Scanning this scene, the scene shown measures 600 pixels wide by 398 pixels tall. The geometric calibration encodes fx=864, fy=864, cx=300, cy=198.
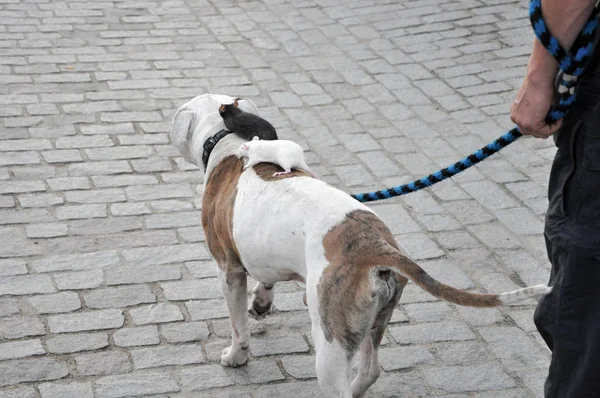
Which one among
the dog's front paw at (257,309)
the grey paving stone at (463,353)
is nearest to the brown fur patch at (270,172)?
the dog's front paw at (257,309)

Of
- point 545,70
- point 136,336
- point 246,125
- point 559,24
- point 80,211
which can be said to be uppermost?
point 559,24

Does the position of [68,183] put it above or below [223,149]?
below

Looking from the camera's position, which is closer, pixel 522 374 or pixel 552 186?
pixel 552 186

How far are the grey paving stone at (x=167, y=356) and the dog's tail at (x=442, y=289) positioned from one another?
1487 millimetres

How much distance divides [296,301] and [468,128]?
2782mm

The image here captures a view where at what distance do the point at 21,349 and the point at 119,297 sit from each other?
67 cm

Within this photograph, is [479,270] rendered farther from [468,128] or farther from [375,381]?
[468,128]

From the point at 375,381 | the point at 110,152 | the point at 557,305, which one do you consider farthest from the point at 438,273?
the point at 110,152

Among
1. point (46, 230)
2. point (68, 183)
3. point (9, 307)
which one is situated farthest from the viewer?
point (68, 183)

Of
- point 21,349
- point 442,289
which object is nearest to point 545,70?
point 442,289

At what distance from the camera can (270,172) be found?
398 centimetres

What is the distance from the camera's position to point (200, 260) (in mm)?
5297

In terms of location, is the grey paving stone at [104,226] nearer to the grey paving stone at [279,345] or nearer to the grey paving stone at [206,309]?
the grey paving stone at [206,309]

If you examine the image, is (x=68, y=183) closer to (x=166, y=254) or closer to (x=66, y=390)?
(x=166, y=254)
